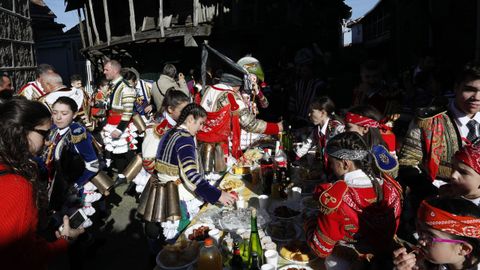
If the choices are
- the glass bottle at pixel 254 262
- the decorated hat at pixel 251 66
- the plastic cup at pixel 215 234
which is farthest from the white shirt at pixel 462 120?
the decorated hat at pixel 251 66

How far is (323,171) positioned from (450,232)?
2.07 metres

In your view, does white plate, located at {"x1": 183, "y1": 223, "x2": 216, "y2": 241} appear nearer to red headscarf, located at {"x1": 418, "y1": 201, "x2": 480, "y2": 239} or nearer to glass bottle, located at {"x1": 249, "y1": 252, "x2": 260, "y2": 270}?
glass bottle, located at {"x1": 249, "y1": 252, "x2": 260, "y2": 270}

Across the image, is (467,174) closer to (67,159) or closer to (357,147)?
(357,147)

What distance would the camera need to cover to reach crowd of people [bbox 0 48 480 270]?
1703mm

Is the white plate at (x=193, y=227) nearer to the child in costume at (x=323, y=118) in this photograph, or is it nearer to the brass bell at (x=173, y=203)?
the brass bell at (x=173, y=203)

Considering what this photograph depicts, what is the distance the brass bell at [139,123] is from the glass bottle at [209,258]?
504 cm

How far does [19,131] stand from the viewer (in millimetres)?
2111

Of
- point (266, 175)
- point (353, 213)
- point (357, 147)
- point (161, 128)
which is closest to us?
point (353, 213)

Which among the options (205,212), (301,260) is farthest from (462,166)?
(205,212)

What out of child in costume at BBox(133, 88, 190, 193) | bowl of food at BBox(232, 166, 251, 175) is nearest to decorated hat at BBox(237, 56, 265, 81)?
child in costume at BBox(133, 88, 190, 193)

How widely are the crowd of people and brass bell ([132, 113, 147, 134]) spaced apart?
119cm

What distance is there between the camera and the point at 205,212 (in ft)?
10.1

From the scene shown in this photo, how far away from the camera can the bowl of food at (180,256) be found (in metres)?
2.26

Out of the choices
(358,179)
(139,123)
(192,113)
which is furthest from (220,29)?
(358,179)
